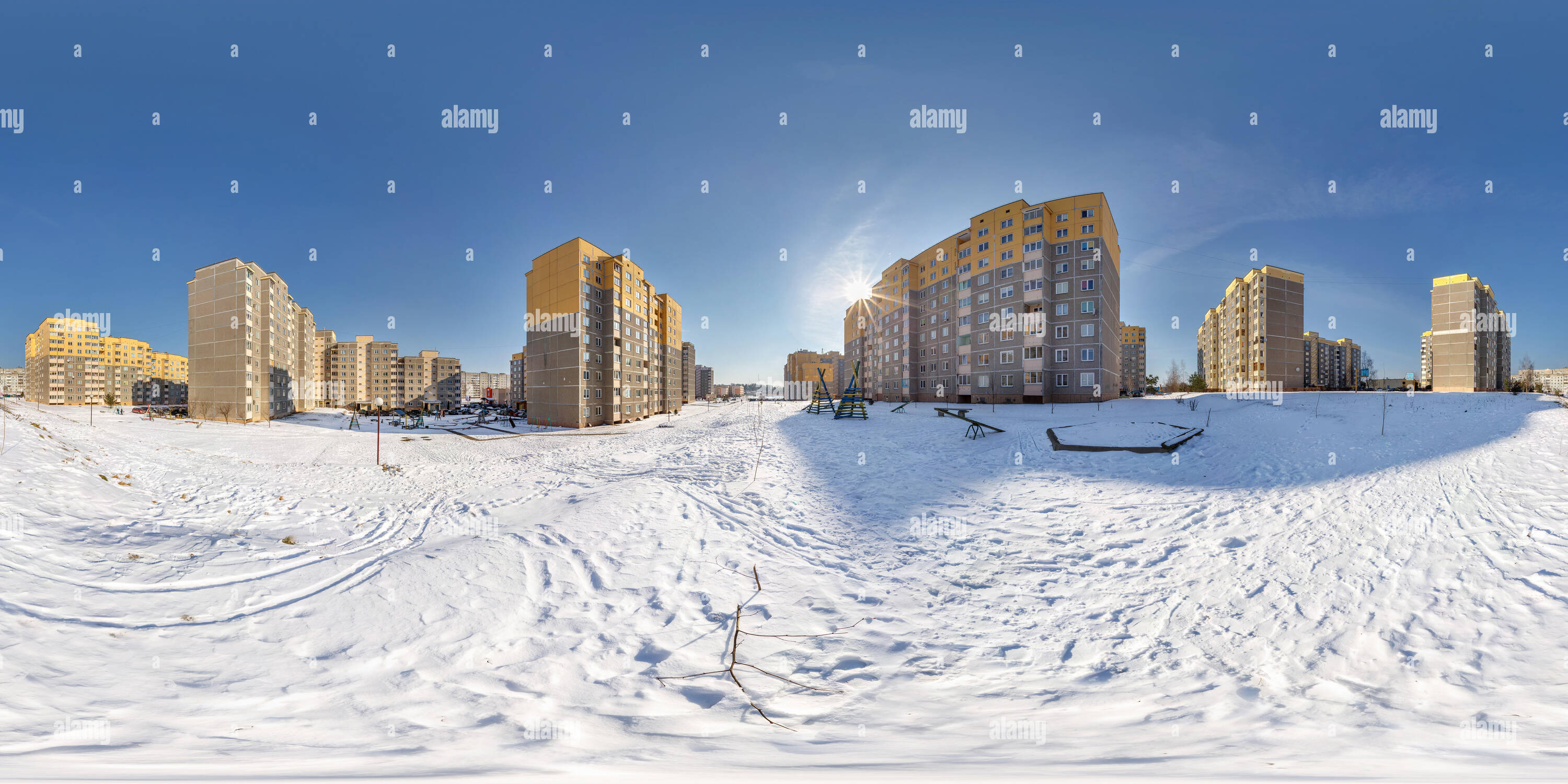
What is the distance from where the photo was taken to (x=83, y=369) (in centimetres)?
9725

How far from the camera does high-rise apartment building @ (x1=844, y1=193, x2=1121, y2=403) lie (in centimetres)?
3897

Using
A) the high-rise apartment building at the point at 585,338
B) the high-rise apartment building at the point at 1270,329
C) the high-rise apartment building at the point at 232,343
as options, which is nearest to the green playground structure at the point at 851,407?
the high-rise apartment building at the point at 585,338

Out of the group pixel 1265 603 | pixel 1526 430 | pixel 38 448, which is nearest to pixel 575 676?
pixel 1265 603

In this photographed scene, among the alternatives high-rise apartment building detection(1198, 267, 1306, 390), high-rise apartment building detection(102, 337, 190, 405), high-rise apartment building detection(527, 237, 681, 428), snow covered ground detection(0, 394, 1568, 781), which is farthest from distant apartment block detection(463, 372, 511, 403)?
high-rise apartment building detection(1198, 267, 1306, 390)

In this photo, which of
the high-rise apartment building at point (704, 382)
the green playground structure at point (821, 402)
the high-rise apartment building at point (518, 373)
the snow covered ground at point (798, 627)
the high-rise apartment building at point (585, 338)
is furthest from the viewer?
the high-rise apartment building at point (704, 382)

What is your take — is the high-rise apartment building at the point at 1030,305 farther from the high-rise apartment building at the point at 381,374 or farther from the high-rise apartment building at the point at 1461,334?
the high-rise apartment building at the point at 381,374

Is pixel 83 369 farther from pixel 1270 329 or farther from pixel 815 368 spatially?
pixel 1270 329

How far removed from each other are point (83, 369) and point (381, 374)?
55.4m

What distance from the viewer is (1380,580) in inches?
233

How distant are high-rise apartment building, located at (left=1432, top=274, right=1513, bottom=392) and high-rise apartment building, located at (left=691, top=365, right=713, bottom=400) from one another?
482 feet

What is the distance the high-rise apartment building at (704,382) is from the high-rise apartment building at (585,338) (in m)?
113

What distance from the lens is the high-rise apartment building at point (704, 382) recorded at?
16438 cm

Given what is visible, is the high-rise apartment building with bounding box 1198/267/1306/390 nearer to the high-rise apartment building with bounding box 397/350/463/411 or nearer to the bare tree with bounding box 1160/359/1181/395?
the bare tree with bounding box 1160/359/1181/395

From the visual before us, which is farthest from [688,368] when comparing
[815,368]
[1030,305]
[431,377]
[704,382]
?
[1030,305]
